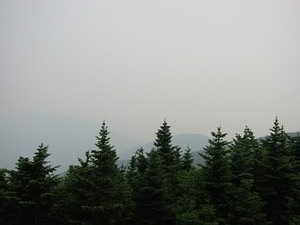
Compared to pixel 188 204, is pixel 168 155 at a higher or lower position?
higher

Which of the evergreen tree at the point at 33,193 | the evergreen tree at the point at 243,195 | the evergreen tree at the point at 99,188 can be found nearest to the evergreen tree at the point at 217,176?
the evergreen tree at the point at 243,195

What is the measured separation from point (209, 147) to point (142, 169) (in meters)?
14.1

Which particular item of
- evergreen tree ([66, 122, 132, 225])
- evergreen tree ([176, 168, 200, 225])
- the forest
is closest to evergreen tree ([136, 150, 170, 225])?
the forest

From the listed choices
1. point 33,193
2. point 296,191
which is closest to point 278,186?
point 296,191

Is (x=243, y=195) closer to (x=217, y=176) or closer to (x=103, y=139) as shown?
(x=217, y=176)

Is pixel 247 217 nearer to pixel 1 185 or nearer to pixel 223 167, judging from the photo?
pixel 223 167

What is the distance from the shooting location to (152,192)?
1089 inches

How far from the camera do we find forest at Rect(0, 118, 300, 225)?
2458 centimetres

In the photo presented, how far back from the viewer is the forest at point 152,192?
2458 cm

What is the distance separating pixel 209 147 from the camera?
27.4 metres

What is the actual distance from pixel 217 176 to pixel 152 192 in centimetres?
560

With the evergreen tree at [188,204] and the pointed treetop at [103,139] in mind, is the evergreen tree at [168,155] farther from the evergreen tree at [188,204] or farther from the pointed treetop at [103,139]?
the pointed treetop at [103,139]

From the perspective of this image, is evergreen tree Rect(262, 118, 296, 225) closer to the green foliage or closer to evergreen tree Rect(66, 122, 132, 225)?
the green foliage

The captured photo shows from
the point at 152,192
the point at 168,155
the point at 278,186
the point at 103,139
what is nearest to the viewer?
the point at 103,139
